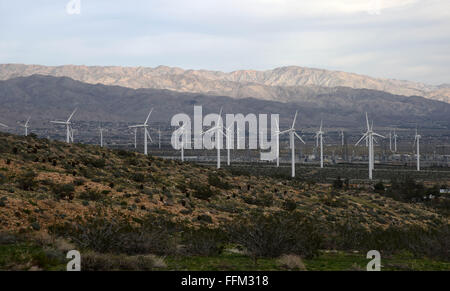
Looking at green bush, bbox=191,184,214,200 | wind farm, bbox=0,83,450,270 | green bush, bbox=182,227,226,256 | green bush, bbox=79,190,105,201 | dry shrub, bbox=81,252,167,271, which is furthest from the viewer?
green bush, bbox=191,184,214,200

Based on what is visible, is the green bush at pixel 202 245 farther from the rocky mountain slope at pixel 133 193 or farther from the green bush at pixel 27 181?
the green bush at pixel 27 181

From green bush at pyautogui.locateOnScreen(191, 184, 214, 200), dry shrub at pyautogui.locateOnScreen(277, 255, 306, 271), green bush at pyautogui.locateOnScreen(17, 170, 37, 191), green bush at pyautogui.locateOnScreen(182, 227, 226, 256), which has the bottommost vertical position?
green bush at pyautogui.locateOnScreen(191, 184, 214, 200)

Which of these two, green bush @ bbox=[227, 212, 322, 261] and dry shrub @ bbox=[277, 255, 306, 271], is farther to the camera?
green bush @ bbox=[227, 212, 322, 261]

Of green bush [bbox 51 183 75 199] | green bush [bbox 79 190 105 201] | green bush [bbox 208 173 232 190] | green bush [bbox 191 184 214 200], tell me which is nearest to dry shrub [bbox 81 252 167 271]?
green bush [bbox 51 183 75 199]

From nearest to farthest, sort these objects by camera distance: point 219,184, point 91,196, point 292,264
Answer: point 292,264 → point 91,196 → point 219,184

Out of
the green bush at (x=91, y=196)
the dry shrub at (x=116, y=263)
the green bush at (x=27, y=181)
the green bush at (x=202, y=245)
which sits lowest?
the green bush at (x=202, y=245)

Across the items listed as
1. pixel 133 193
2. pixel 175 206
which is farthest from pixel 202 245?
pixel 133 193

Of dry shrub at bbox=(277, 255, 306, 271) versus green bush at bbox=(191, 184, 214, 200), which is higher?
dry shrub at bbox=(277, 255, 306, 271)

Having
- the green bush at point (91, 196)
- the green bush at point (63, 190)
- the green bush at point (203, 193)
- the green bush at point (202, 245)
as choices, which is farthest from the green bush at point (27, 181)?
the green bush at point (202, 245)

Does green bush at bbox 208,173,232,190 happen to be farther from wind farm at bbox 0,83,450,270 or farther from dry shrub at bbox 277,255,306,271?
dry shrub at bbox 277,255,306,271

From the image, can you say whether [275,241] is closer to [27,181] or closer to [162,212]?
[162,212]

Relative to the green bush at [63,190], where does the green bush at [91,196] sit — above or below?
below
